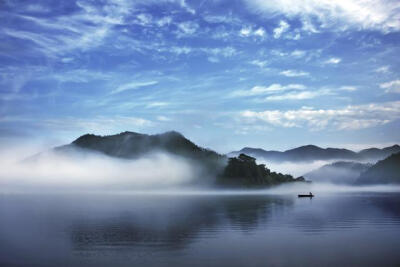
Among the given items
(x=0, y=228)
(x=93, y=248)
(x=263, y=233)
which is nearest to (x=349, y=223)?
(x=263, y=233)

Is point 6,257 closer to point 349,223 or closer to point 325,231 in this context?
point 325,231

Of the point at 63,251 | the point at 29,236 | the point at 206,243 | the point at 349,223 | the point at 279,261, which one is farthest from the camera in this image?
the point at 349,223

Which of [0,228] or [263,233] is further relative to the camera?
[0,228]

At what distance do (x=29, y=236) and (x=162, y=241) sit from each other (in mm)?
23827

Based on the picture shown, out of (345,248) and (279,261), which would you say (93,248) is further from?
(345,248)

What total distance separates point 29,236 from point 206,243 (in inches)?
1210

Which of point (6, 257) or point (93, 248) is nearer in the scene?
point (6, 257)

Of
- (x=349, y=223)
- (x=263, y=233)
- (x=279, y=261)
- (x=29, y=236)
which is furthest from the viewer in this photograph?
(x=349, y=223)

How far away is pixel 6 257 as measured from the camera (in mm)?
48250

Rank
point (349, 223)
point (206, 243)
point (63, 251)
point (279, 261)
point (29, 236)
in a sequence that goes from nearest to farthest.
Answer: point (279, 261) < point (63, 251) < point (206, 243) < point (29, 236) < point (349, 223)

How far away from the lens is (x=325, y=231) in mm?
73438

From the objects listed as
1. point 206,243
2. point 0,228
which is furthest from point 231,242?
point 0,228

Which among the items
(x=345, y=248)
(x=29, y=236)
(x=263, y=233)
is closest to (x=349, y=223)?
(x=263, y=233)

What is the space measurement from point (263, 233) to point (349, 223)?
29.1 metres
